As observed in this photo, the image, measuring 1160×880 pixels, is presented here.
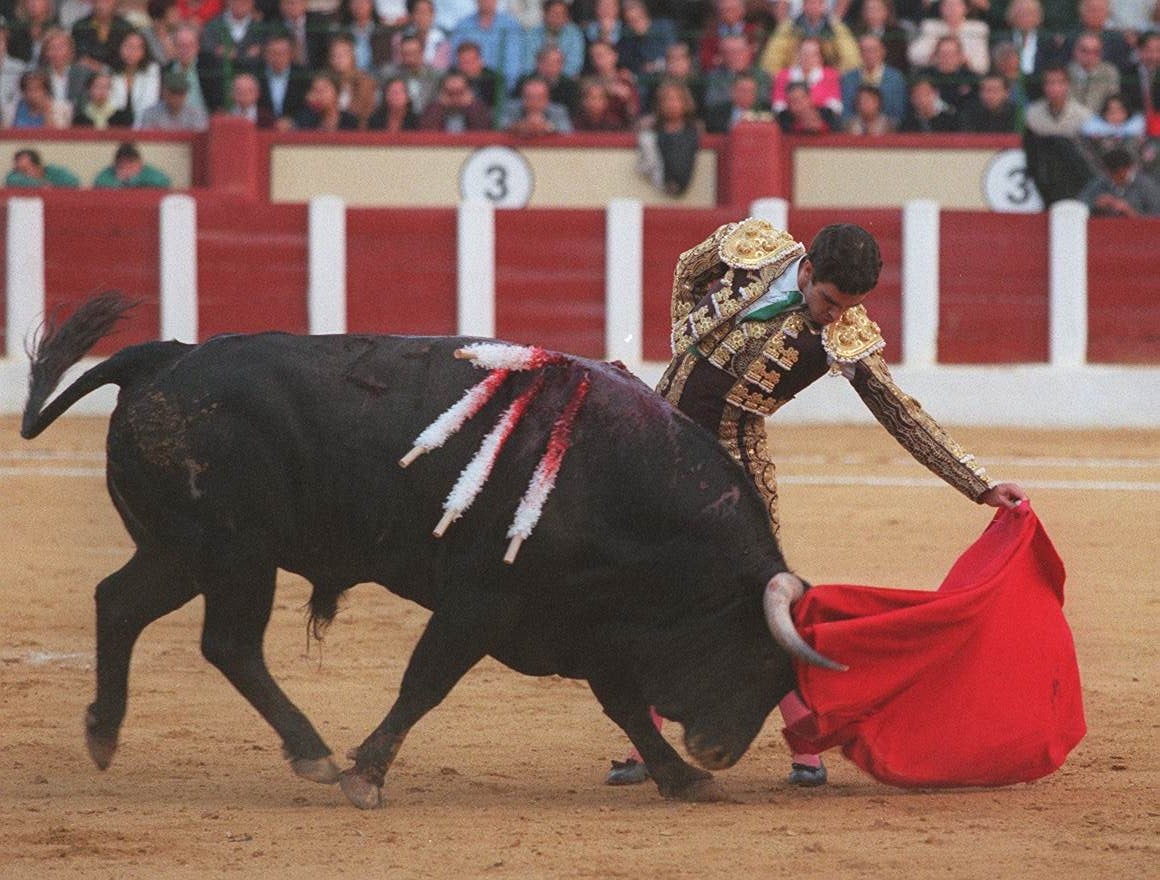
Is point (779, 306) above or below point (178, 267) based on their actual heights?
below

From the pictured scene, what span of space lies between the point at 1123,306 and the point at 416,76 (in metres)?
3.82

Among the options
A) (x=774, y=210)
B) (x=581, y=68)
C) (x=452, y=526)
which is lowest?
(x=452, y=526)

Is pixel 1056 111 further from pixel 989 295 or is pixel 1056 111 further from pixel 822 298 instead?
pixel 822 298

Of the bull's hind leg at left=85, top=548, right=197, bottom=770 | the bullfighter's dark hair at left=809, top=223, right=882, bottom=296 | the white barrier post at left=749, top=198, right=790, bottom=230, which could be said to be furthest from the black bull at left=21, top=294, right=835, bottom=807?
the white barrier post at left=749, top=198, right=790, bottom=230

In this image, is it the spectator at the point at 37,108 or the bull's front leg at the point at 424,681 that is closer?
the bull's front leg at the point at 424,681

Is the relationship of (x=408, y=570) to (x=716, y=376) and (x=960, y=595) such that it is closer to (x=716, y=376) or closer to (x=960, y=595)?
(x=716, y=376)

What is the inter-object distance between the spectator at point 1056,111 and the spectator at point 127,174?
14.8ft

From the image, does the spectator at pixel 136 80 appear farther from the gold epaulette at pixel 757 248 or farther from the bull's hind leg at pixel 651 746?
the bull's hind leg at pixel 651 746

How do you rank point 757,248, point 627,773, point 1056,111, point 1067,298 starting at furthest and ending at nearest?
1. point 1067,298
2. point 1056,111
3. point 627,773
4. point 757,248

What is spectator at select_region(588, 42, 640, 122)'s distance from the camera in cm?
1030

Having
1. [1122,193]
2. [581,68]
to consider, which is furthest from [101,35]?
[1122,193]

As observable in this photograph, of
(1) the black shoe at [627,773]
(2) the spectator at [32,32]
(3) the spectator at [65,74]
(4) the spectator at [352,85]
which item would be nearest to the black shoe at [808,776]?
(1) the black shoe at [627,773]

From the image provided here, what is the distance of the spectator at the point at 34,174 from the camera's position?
10422 mm

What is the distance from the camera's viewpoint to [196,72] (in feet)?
34.9
